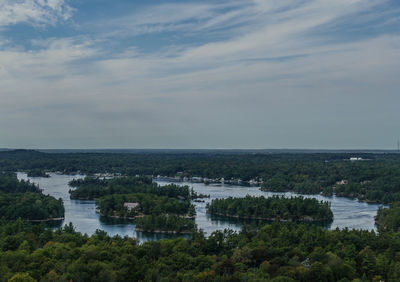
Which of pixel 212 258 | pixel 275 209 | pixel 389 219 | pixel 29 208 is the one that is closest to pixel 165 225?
pixel 275 209

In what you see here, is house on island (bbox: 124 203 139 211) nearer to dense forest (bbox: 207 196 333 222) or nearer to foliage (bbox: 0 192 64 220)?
foliage (bbox: 0 192 64 220)

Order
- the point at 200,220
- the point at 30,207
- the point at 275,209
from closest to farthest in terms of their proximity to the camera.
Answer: the point at 200,220, the point at 30,207, the point at 275,209

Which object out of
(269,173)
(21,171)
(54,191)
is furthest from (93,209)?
(21,171)

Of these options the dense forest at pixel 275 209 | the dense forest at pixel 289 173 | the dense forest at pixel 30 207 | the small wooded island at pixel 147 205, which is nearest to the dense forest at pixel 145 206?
the small wooded island at pixel 147 205

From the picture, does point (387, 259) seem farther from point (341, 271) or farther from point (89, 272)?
point (89, 272)

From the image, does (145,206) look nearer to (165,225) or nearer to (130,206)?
(130,206)

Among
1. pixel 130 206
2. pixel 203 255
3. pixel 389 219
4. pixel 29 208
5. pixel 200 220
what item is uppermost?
pixel 203 255
